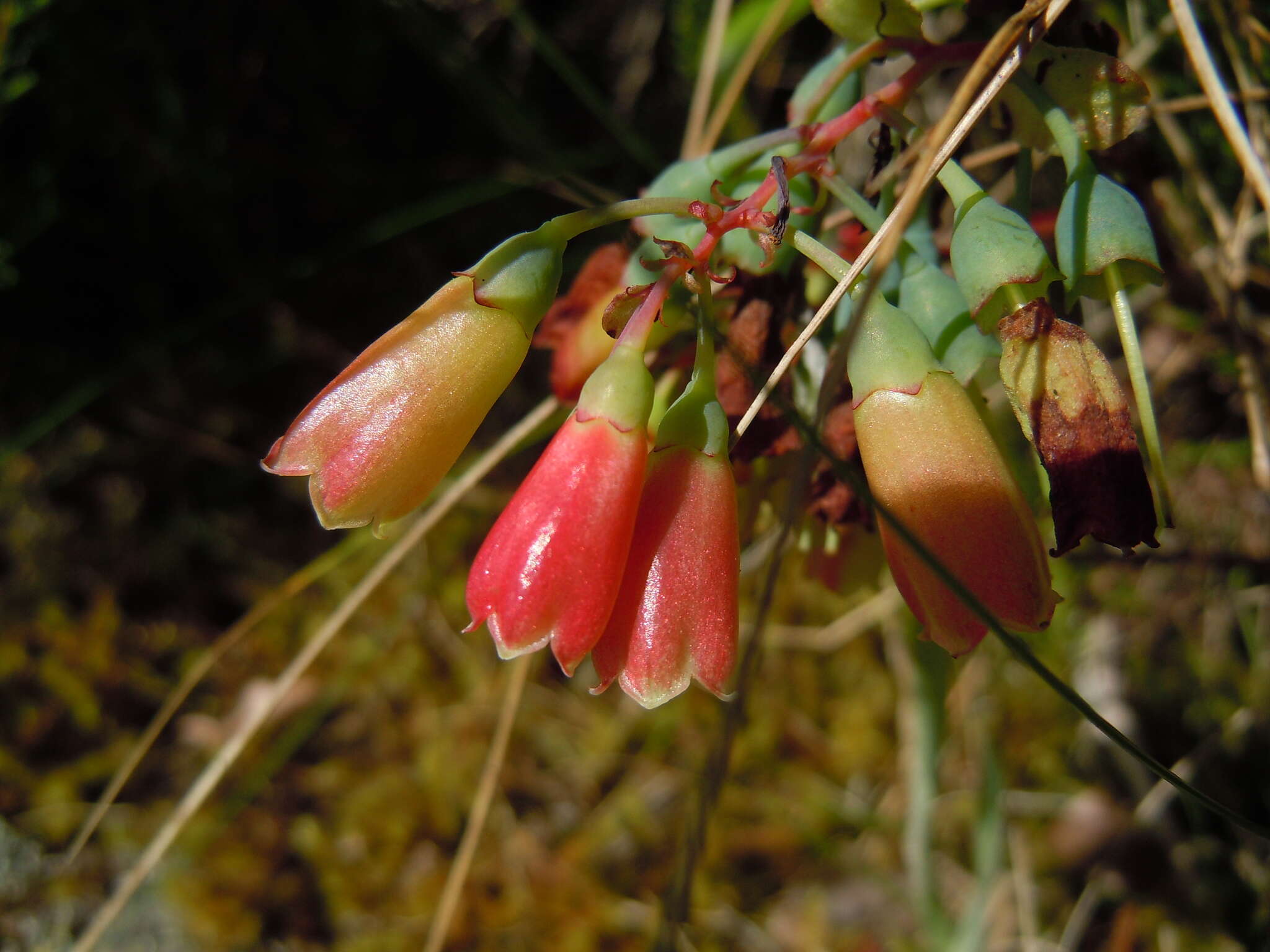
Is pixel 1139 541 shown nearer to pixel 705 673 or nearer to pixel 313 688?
pixel 705 673

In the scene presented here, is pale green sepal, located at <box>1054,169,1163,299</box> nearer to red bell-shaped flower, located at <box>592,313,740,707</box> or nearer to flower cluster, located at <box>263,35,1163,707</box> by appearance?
flower cluster, located at <box>263,35,1163,707</box>

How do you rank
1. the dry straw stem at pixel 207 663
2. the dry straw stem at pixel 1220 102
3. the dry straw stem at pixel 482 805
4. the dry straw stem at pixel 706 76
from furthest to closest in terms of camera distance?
the dry straw stem at pixel 706 76
the dry straw stem at pixel 482 805
the dry straw stem at pixel 207 663
the dry straw stem at pixel 1220 102

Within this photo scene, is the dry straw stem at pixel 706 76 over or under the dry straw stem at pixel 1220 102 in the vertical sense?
over

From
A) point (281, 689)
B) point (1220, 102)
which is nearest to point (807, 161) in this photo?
point (1220, 102)

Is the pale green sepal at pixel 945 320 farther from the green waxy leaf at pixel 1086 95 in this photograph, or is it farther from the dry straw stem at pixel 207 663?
the dry straw stem at pixel 207 663

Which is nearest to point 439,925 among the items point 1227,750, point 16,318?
point 1227,750

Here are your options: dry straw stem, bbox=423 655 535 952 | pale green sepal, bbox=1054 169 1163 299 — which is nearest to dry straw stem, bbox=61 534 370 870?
dry straw stem, bbox=423 655 535 952

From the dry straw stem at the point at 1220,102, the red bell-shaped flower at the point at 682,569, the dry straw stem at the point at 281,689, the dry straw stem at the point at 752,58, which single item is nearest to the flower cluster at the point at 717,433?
the red bell-shaped flower at the point at 682,569
